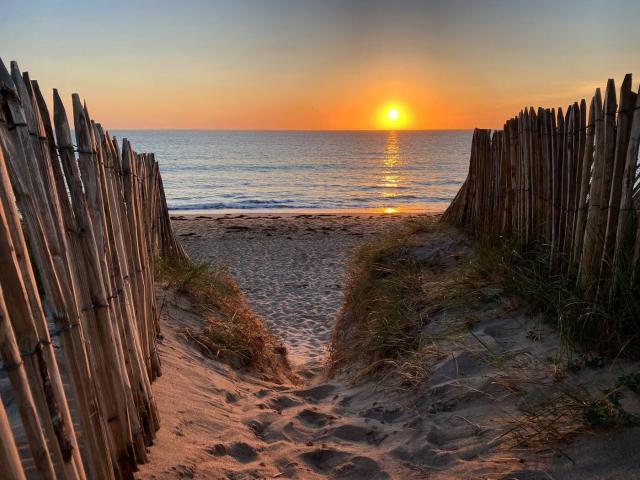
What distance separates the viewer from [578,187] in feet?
12.3

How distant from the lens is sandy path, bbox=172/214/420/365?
6.55m

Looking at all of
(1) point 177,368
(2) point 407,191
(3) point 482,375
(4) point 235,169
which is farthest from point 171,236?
(4) point 235,169

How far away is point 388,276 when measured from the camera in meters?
6.04

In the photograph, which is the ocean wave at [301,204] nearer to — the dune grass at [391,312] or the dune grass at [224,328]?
the dune grass at [391,312]

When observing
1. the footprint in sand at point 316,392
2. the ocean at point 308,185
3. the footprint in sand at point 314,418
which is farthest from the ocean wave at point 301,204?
the footprint in sand at point 314,418

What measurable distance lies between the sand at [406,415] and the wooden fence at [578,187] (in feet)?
1.74

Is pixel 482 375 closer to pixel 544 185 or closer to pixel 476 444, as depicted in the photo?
pixel 476 444

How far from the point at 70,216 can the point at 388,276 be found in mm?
4389

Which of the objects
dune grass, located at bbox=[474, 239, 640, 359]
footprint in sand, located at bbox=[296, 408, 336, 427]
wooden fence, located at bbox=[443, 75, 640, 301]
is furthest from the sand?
wooden fence, located at bbox=[443, 75, 640, 301]

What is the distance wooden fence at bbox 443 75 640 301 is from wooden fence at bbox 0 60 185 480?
8.39 feet

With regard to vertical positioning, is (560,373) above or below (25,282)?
below

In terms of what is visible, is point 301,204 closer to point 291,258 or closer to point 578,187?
point 291,258

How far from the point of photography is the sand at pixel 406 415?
2.38m

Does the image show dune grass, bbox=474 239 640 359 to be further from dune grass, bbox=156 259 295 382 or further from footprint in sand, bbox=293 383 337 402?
dune grass, bbox=156 259 295 382
